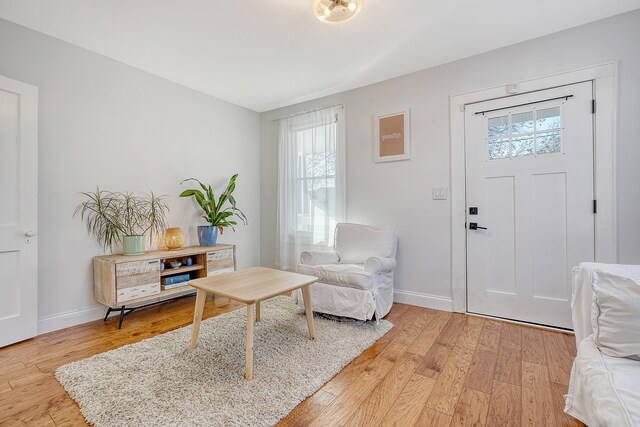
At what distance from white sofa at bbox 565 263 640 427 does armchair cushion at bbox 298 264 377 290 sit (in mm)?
1318

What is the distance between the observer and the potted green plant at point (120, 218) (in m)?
2.63

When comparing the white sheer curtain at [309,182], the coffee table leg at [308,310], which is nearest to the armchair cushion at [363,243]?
the white sheer curtain at [309,182]

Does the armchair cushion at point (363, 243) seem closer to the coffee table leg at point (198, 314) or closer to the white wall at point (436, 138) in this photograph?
the white wall at point (436, 138)

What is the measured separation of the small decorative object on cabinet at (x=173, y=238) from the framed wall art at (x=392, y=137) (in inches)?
90.3

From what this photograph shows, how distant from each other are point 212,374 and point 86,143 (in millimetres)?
2334

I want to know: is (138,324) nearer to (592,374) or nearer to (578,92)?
(592,374)

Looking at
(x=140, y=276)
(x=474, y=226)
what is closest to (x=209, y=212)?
(x=140, y=276)

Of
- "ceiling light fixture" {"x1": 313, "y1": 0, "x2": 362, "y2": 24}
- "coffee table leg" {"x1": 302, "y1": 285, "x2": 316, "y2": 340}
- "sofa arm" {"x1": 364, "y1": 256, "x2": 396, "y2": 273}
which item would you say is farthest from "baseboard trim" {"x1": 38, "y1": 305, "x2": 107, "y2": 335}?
"ceiling light fixture" {"x1": 313, "y1": 0, "x2": 362, "y2": 24}

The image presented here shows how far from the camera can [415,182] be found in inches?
118

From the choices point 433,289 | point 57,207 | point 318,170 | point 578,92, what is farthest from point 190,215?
point 578,92

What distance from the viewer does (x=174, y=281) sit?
9.45 ft

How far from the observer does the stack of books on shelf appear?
281 centimetres

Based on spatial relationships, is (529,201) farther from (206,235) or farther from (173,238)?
(173,238)

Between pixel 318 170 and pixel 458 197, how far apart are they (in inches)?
66.1
